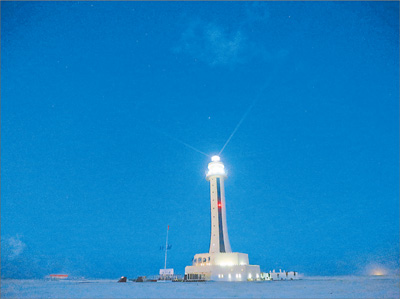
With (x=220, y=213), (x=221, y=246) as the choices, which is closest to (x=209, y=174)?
(x=220, y=213)

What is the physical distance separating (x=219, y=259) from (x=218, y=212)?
980 cm

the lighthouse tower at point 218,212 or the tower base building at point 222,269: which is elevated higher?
the lighthouse tower at point 218,212

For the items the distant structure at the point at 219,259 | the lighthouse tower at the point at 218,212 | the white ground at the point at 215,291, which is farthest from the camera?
the lighthouse tower at the point at 218,212

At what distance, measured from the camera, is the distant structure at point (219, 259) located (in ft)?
184

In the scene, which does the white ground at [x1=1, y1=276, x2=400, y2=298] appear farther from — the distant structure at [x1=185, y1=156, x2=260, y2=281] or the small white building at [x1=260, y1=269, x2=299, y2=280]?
the small white building at [x1=260, y1=269, x2=299, y2=280]

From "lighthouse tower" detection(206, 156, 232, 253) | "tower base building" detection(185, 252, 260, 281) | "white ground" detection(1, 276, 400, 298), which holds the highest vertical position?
"lighthouse tower" detection(206, 156, 232, 253)

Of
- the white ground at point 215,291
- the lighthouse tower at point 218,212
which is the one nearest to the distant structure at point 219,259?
the lighthouse tower at point 218,212

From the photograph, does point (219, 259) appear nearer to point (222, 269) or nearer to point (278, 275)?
point (222, 269)

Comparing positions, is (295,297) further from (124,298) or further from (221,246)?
(221,246)

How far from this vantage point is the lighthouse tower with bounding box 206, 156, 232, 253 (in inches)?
2425

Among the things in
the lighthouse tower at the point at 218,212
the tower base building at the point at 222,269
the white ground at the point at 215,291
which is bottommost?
the white ground at the point at 215,291

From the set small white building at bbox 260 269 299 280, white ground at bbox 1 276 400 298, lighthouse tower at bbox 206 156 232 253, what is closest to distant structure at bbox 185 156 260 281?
lighthouse tower at bbox 206 156 232 253

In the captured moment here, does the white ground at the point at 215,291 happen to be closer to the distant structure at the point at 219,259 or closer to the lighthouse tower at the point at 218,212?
the distant structure at the point at 219,259

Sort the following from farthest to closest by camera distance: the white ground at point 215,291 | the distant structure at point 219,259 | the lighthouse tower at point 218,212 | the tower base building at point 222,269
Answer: the lighthouse tower at point 218,212, the distant structure at point 219,259, the tower base building at point 222,269, the white ground at point 215,291
